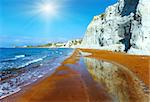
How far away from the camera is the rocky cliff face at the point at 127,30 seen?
33.5 metres

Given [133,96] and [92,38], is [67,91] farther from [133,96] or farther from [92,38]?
[92,38]

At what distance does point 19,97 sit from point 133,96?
587cm

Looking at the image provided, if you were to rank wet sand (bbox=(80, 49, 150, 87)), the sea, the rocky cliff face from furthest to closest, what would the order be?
the rocky cliff face, wet sand (bbox=(80, 49, 150, 87)), the sea

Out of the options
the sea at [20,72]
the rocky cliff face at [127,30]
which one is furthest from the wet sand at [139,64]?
the sea at [20,72]

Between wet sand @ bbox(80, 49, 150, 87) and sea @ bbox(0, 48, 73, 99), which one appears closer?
sea @ bbox(0, 48, 73, 99)

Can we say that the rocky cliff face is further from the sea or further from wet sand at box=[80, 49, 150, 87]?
the sea

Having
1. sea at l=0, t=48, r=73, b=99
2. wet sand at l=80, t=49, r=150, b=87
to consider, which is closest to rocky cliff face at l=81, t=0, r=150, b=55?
wet sand at l=80, t=49, r=150, b=87

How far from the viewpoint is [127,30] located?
152ft

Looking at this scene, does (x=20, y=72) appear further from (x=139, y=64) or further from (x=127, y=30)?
(x=127, y=30)

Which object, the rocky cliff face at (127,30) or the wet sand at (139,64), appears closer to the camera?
the wet sand at (139,64)

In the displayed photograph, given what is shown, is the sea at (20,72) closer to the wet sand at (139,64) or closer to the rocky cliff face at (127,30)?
the wet sand at (139,64)

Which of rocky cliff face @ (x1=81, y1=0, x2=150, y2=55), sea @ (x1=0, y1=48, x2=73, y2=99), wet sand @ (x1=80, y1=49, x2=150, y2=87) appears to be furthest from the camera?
rocky cliff face @ (x1=81, y1=0, x2=150, y2=55)

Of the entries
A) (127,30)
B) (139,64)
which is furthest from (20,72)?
(127,30)

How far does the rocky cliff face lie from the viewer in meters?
33.5
